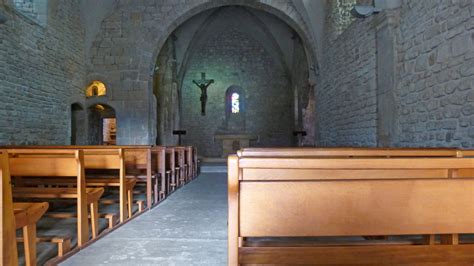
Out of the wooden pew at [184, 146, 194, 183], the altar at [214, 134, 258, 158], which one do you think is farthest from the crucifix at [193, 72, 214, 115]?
the wooden pew at [184, 146, 194, 183]

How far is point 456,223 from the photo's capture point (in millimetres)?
1387

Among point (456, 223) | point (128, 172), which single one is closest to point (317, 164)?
point (456, 223)

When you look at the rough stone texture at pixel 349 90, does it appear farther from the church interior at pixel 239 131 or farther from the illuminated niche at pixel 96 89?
the illuminated niche at pixel 96 89

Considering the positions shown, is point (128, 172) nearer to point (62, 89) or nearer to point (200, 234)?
point (200, 234)

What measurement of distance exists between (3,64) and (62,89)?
2.59 m

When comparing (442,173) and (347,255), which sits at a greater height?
(442,173)

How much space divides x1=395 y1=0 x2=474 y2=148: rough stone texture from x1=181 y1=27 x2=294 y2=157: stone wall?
12281 millimetres

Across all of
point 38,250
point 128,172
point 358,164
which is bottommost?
point 38,250

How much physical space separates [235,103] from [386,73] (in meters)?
12.7

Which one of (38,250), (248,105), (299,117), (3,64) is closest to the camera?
(38,250)

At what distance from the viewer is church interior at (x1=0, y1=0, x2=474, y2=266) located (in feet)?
4.50

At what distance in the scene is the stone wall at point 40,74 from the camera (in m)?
7.29

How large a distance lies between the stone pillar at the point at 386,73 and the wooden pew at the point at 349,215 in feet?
16.3

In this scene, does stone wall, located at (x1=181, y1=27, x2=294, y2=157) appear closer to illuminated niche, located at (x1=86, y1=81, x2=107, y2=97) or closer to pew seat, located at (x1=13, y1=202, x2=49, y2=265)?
illuminated niche, located at (x1=86, y1=81, x2=107, y2=97)
